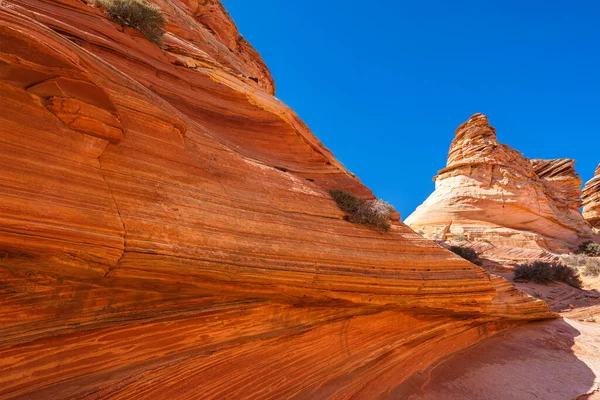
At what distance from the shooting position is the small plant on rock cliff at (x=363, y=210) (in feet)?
22.2

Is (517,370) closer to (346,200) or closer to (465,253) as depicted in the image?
(346,200)

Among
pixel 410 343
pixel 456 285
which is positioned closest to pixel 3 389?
pixel 410 343

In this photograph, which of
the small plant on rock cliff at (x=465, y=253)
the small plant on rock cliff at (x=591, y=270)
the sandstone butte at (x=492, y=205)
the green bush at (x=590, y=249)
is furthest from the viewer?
the green bush at (x=590, y=249)

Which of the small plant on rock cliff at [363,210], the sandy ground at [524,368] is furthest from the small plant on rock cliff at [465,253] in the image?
the small plant on rock cliff at [363,210]

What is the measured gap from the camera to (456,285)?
22.9 ft

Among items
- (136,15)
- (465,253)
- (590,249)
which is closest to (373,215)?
(136,15)

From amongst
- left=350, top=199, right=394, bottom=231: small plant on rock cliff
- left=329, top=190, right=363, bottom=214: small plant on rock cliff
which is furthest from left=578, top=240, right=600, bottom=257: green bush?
left=329, top=190, right=363, bottom=214: small plant on rock cliff

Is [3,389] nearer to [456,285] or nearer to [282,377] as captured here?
[282,377]

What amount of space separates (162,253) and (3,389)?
6.57ft

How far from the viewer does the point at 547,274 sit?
1558 centimetres

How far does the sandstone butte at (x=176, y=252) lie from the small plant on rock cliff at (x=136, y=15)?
0.47 metres

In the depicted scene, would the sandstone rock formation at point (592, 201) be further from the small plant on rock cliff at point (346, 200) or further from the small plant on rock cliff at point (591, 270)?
the small plant on rock cliff at point (346, 200)

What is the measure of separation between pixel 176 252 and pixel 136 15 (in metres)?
6.37

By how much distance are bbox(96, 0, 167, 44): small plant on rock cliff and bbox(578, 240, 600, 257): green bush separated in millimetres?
35269
